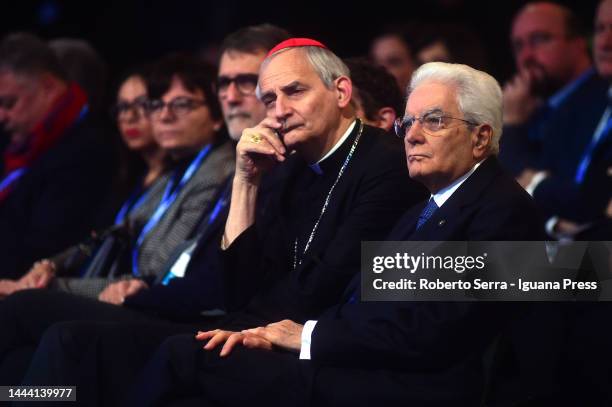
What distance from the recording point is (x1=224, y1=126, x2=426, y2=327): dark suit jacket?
340 centimetres

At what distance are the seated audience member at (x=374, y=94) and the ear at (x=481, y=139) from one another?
0.87 meters

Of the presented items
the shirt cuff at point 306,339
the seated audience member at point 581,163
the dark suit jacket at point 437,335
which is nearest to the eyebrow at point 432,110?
the dark suit jacket at point 437,335

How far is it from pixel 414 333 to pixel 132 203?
8.74 feet

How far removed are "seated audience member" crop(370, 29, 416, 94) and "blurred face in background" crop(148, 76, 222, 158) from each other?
5.51 feet

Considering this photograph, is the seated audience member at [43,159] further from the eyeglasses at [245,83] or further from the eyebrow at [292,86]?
the eyebrow at [292,86]

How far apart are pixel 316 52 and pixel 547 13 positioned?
2443mm

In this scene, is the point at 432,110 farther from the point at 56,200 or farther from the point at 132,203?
the point at 56,200

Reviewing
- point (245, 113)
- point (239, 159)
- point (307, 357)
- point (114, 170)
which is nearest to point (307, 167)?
point (239, 159)

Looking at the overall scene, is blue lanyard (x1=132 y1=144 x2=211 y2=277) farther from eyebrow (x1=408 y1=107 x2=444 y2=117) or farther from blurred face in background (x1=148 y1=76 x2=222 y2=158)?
eyebrow (x1=408 y1=107 x2=444 y2=117)

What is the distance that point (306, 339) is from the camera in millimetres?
3072

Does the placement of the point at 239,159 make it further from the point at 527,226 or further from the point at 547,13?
the point at 547,13

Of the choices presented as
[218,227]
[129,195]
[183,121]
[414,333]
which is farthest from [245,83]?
[414,333]

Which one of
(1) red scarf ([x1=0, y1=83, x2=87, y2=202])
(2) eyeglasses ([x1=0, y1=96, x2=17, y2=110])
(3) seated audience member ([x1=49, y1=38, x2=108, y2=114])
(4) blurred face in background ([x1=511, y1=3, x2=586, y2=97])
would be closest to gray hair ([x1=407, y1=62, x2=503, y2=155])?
(4) blurred face in background ([x1=511, y1=3, x2=586, y2=97])

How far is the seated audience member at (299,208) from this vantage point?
3.43 meters
